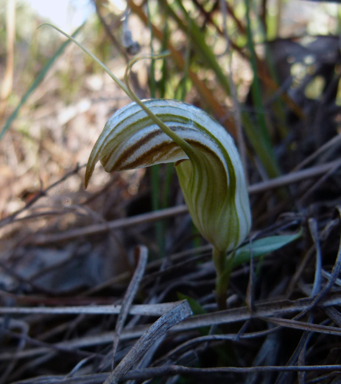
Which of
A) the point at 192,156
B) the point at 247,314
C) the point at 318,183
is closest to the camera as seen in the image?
the point at 192,156

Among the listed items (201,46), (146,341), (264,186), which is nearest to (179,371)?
(146,341)

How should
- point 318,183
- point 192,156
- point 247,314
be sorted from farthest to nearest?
point 318,183, point 247,314, point 192,156

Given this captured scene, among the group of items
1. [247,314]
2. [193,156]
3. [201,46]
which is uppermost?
[201,46]

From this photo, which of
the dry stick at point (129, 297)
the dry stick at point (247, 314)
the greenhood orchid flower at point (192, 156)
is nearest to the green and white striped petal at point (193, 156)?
the greenhood orchid flower at point (192, 156)

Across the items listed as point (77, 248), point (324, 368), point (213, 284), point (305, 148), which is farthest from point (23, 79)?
point (324, 368)

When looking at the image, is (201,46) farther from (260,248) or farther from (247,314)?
(247,314)

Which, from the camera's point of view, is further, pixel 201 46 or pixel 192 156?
pixel 201 46

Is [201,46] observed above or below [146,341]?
above

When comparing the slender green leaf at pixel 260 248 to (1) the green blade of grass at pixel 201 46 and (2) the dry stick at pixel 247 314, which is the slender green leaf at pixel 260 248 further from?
(1) the green blade of grass at pixel 201 46
